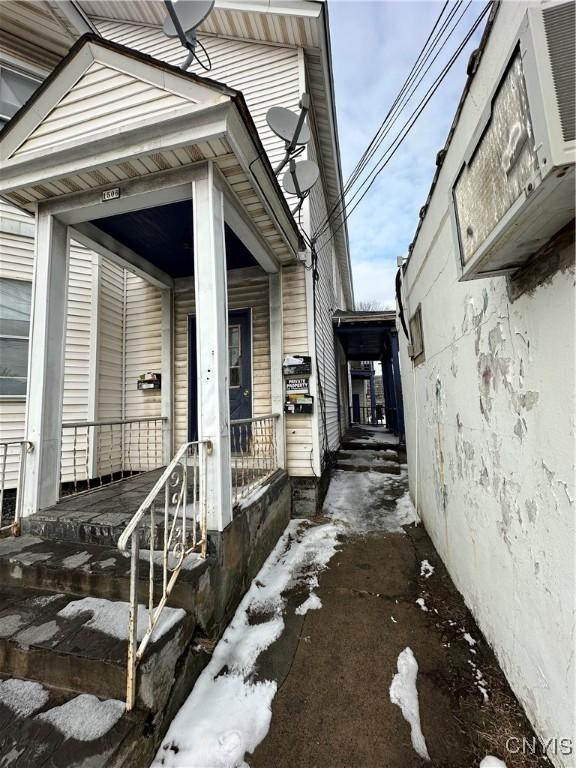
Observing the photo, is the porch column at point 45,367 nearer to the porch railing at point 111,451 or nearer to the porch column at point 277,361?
the porch railing at point 111,451

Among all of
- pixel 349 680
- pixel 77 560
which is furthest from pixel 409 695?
pixel 77 560

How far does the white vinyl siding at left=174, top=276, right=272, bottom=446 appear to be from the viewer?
188 inches

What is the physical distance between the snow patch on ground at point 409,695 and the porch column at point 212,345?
4.49 feet

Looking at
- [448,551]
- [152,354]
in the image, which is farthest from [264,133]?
[448,551]

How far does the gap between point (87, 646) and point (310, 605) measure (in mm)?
1560

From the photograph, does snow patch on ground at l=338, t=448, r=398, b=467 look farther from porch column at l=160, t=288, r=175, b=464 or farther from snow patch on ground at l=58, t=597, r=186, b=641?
snow patch on ground at l=58, t=597, r=186, b=641

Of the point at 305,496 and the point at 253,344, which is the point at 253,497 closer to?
the point at 305,496

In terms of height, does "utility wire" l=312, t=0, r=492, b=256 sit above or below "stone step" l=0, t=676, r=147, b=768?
above

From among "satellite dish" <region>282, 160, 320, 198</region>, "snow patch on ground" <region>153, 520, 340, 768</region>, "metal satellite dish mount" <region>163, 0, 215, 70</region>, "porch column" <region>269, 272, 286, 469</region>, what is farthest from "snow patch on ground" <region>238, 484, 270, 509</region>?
"metal satellite dish mount" <region>163, 0, 215, 70</region>

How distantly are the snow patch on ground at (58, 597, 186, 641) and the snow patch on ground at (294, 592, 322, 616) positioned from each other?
3.31 feet

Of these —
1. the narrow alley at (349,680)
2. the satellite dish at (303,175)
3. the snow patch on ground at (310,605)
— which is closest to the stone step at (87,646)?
the narrow alley at (349,680)

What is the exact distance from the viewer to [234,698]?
1801mm

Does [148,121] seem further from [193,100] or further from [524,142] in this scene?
[524,142]

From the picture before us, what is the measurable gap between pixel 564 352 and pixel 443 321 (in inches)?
62.4
